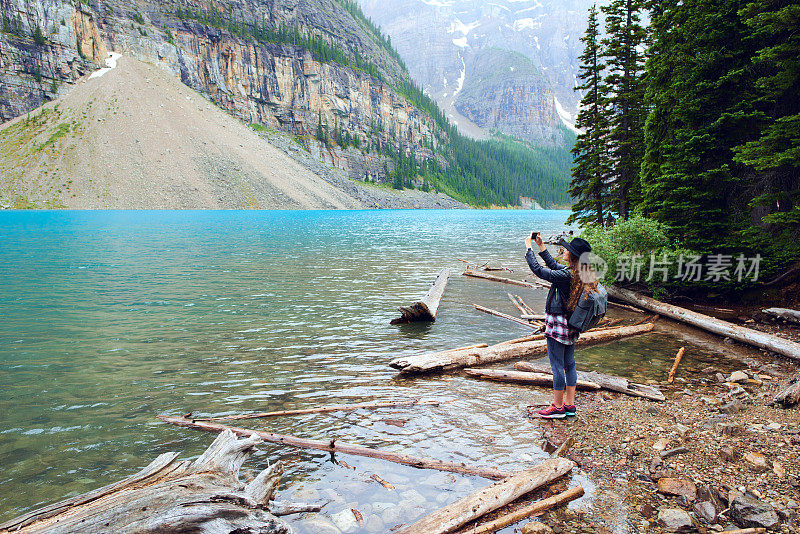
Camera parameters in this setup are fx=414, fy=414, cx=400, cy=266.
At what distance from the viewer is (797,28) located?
13.4m

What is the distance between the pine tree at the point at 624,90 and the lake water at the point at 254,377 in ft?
38.6

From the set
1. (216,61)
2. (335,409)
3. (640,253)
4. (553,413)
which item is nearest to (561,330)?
(553,413)

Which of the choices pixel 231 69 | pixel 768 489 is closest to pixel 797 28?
pixel 768 489

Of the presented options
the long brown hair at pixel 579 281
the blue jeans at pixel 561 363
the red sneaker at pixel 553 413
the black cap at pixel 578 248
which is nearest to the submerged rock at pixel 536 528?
the red sneaker at pixel 553 413

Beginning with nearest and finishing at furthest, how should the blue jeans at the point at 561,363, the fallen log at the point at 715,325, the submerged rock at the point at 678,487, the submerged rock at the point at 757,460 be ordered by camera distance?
the submerged rock at the point at 678,487 → the submerged rock at the point at 757,460 → the blue jeans at the point at 561,363 → the fallen log at the point at 715,325

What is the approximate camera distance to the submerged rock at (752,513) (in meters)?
4.48

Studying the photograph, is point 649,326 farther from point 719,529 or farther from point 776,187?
point 719,529

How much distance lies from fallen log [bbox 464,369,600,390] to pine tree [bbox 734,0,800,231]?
9830mm

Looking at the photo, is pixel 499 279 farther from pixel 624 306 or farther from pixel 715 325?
pixel 715 325

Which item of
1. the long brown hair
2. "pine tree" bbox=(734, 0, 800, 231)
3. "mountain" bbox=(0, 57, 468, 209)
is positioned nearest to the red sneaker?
the long brown hair

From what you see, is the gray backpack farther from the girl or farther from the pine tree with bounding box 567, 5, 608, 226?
the pine tree with bounding box 567, 5, 608, 226

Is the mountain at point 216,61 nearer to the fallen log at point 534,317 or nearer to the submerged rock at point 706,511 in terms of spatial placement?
the fallen log at point 534,317

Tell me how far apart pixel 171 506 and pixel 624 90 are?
31981 mm

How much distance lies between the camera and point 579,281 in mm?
7062
